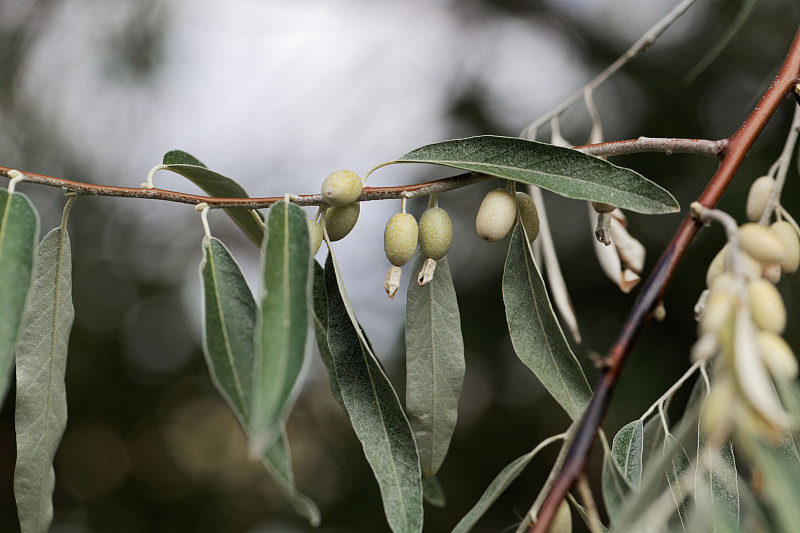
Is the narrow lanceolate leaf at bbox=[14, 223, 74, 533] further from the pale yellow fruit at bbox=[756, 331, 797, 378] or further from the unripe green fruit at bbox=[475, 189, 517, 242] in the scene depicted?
the pale yellow fruit at bbox=[756, 331, 797, 378]

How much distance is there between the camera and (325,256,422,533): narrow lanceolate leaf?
1.41ft

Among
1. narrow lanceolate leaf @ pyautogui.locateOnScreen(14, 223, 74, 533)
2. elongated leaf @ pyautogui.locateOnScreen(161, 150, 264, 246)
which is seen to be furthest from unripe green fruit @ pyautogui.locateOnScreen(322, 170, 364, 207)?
Result: narrow lanceolate leaf @ pyautogui.locateOnScreen(14, 223, 74, 533)

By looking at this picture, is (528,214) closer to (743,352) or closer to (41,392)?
(743,352)

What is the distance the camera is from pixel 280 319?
0.34 m

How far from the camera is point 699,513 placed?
311 millimetres

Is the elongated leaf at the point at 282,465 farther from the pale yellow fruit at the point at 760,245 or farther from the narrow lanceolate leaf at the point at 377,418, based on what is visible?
the pale yellow fruit at the point at 760,245

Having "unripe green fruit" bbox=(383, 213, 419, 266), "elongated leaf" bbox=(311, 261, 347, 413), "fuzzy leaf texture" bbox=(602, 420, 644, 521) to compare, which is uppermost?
"unripe green fruit" bbox=(383, 213, 419, 266)

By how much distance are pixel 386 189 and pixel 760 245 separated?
0.78ft

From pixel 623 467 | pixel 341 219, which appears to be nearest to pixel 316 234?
pixel 341 219

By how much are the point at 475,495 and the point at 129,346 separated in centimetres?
102

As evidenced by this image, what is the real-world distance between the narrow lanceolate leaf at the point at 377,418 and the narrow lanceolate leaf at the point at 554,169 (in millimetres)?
122

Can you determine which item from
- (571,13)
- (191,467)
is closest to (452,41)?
(571,13)

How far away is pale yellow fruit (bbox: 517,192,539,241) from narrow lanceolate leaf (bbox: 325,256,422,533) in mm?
142

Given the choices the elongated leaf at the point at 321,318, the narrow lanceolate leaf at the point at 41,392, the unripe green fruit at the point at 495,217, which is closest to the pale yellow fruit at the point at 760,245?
the unripe green fruit at the point at 495,217
